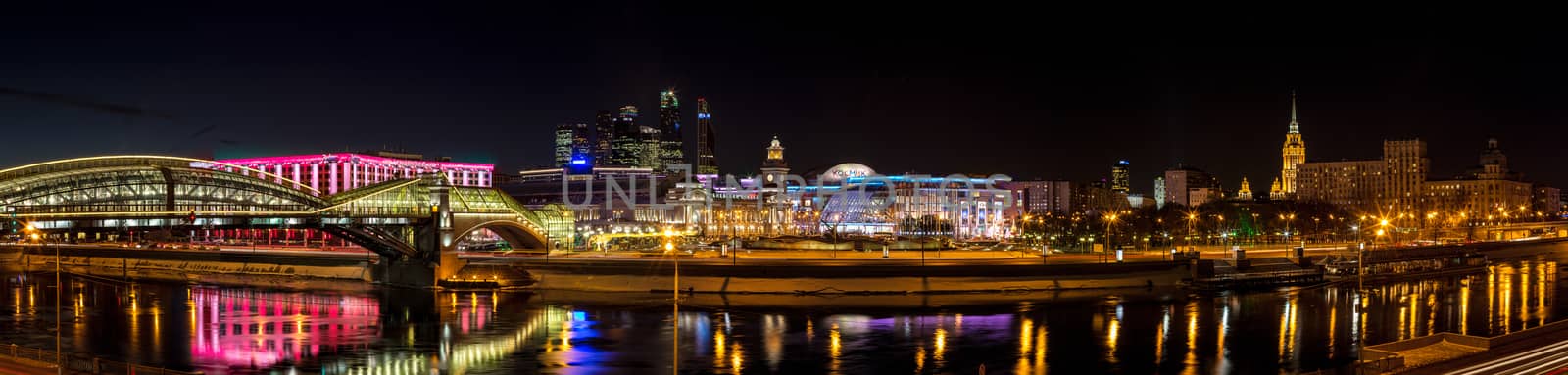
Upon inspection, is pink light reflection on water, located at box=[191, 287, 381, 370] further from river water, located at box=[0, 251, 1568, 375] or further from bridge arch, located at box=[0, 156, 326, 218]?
bridge arch, located at box=[0, 156, 326, 218]

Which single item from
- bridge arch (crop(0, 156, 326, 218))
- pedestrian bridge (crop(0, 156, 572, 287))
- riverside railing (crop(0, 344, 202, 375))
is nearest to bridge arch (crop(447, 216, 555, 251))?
pedestrian bridge (crop(0, 156, 572, 287))

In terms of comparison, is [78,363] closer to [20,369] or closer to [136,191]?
[20,369]

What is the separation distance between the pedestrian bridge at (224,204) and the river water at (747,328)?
5260mm

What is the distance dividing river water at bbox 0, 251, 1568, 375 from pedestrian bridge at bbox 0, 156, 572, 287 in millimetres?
5260

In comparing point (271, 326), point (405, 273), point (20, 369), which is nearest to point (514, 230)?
point (405, 273)

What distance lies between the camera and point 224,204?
75.4 meters

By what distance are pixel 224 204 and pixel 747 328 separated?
136ft

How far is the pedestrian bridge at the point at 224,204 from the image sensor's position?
6191 centimetres

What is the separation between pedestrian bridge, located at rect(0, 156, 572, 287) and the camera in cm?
6191

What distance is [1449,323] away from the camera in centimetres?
6228

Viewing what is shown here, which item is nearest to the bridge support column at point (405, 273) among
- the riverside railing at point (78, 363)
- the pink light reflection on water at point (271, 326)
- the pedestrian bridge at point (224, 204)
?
the pedestrian bridge at point (224, 204)

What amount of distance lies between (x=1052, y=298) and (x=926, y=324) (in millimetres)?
16997

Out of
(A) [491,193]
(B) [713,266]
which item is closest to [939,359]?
(B) [713,266]

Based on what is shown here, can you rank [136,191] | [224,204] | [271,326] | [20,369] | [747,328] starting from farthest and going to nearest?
[224,204] → [136,191] → [271,326] → [747,328] → [20,369]
